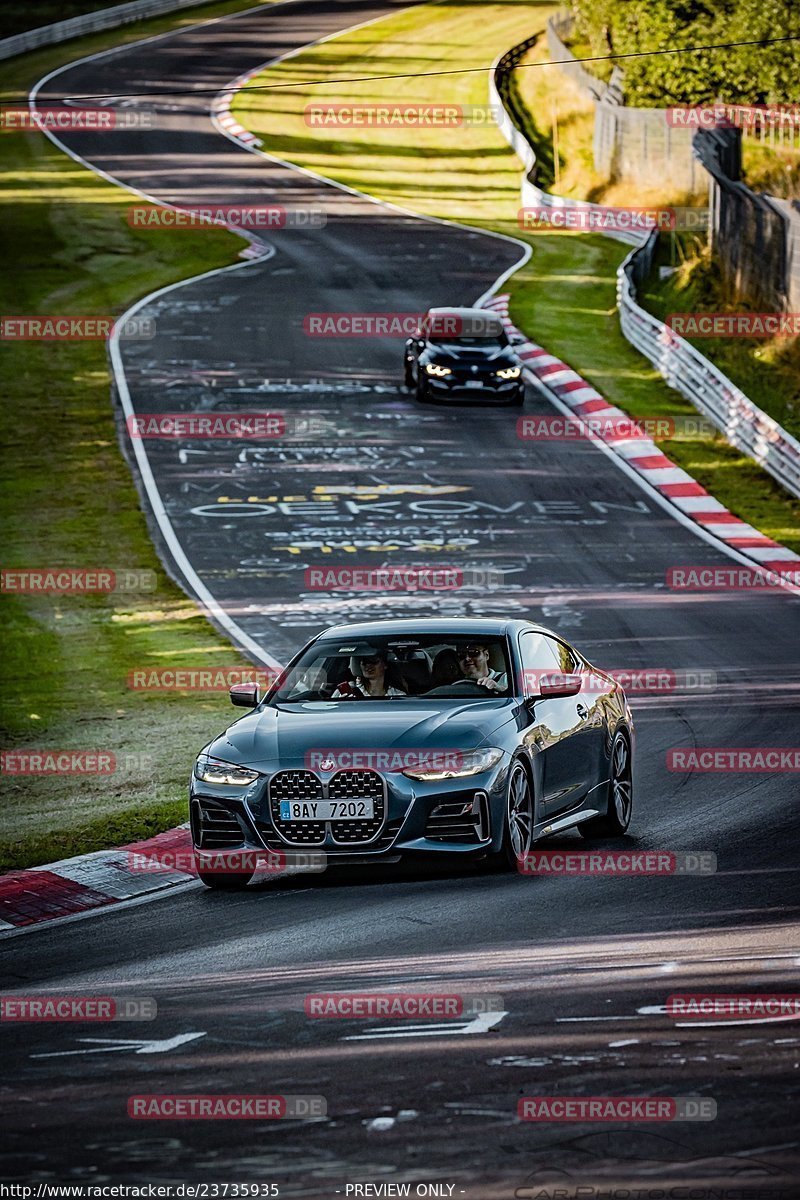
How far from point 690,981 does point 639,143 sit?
50.6 meters

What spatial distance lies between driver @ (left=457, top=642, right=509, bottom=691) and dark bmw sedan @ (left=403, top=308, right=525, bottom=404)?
23579mm

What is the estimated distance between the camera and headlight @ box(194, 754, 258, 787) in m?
11.0

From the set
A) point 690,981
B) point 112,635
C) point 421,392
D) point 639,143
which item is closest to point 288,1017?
point 690,981

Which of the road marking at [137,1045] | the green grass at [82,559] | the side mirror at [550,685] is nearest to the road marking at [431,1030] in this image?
the road marking at [137,1045]

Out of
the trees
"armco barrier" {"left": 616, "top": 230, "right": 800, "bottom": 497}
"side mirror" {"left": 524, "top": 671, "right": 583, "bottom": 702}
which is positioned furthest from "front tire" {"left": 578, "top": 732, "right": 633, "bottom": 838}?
the trees

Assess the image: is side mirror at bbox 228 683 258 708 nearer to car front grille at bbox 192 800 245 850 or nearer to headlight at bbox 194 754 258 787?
headlight at bbox 194 754 258 787

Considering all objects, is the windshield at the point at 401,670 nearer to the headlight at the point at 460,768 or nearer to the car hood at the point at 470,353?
the headlight at the point at 460,768

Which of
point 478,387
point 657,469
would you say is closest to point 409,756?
point 657,469

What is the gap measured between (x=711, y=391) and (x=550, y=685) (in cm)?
2269

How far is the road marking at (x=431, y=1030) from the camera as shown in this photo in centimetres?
761

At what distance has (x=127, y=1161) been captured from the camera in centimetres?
622

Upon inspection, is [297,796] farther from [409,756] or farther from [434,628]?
[434,628]

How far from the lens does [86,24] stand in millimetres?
88250

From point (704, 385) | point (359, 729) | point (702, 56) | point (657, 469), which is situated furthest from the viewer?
point (702, 56)
